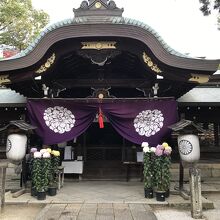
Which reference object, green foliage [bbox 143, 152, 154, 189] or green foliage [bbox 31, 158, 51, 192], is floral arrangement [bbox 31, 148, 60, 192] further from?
green foliage [bbox 143, 152, 154, 189]

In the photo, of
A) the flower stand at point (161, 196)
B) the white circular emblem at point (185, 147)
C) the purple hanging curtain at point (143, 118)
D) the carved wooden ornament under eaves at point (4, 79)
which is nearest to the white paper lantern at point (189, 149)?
the white circular emblem at point (185, 147)

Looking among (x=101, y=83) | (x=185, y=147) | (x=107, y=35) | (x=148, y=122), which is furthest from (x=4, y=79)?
(x=185, y=147)

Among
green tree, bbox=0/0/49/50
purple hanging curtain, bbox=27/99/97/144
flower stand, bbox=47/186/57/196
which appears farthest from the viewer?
green tree, bbox=0/0/49/50

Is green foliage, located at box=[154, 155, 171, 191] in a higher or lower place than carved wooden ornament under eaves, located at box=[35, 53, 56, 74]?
lower

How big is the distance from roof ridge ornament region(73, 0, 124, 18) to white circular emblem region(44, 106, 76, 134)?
115 inches

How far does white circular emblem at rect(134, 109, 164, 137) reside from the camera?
963 cm

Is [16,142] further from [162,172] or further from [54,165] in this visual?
[162,172]

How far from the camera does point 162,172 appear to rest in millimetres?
8156

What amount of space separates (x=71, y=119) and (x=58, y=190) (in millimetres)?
2140

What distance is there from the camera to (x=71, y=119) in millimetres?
9664

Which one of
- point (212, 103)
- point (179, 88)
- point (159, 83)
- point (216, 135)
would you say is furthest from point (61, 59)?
point (216, 135)

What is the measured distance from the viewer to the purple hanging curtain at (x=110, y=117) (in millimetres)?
9562

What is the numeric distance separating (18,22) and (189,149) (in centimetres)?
2180

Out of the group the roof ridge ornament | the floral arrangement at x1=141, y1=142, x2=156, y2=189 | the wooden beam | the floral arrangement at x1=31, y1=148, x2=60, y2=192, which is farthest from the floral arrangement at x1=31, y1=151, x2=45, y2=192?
the roof ridge ornament
